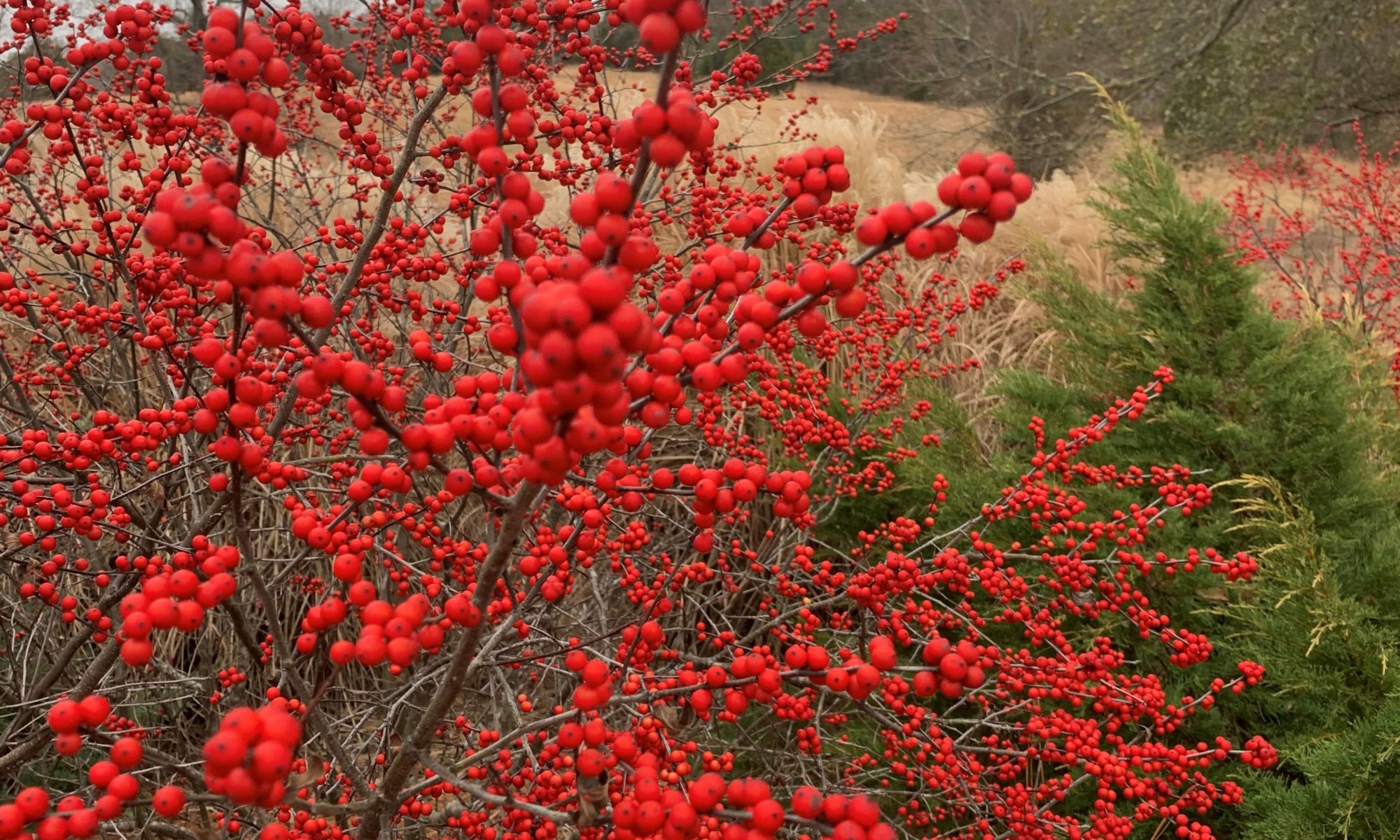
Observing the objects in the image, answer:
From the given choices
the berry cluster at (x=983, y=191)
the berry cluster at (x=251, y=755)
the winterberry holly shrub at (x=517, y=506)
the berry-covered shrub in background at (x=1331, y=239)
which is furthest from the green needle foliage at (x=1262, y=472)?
the berry cluster at (x=251, y=755)

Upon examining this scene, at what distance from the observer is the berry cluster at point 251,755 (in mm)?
834

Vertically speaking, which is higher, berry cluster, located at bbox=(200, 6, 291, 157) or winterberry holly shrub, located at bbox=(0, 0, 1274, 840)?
berry cluster, located at bbox=(200, 6, 291, 157)

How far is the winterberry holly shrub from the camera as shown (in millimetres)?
966

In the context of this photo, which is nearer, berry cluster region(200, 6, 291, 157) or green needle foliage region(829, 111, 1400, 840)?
berry cluster region(200, 6, 291, 157)

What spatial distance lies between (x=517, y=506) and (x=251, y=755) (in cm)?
38

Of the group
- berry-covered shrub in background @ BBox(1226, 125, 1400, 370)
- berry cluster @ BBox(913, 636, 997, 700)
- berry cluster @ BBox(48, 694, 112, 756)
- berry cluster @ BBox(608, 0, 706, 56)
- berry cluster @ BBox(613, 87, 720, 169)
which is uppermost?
berry cluster @ BBox(608, 0, 706, 56)

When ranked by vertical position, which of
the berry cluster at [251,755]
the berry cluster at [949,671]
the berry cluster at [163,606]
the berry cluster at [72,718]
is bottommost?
the berry cluster at [949,671]

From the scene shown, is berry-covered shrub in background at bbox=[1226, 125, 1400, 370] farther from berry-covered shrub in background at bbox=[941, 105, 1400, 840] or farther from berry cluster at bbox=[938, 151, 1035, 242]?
berry cluster at bbox=[938, 151, 1035, 242]

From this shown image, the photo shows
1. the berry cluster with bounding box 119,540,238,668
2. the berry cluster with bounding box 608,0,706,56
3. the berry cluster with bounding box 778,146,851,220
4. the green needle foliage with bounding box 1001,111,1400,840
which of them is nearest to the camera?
the berry cluster with bounding box 608,0,706,56

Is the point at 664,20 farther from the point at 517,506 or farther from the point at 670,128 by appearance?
the point at 517,506

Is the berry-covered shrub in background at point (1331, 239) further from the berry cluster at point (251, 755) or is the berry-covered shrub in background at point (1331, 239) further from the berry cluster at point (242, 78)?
the berry cluster at point (251, 755)

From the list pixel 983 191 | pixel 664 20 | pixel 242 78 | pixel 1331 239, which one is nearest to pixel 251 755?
pixel 242 78

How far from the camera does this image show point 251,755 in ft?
2.89

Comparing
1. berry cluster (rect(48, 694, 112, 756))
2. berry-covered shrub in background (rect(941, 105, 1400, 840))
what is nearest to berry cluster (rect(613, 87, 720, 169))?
berry cluster (rect(48, 694, 112, 756))
